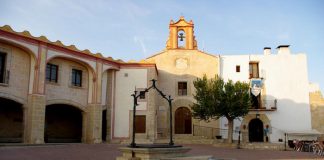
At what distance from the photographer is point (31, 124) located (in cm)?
→ 1931

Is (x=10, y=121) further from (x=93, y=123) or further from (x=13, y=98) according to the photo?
(x=93, y=123)

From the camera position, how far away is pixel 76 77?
78.3ft

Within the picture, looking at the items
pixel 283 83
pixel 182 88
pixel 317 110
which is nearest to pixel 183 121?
pixel 182 88

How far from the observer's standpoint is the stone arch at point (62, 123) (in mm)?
25094

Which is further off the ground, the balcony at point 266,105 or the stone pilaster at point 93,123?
the balcony at point 266,105

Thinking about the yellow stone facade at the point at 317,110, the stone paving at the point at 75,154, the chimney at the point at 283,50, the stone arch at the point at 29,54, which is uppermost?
the chimney at the point at 283,50

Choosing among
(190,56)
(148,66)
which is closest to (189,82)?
(190,56)

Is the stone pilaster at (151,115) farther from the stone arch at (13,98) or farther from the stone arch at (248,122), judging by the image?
the stone arch at (13,98)

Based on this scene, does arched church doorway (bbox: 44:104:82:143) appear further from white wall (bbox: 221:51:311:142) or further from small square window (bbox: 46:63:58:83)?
white wall (bbox: 221:51:311:142)

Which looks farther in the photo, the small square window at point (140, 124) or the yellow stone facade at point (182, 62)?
the yellow stone facade at point (182, 62)

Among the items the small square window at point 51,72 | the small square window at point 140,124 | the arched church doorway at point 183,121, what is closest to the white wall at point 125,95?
the small square window at point 140,124

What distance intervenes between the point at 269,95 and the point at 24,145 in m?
19.7

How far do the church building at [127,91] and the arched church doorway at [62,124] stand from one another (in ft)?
0.26

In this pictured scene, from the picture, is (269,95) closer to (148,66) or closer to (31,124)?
(148,66)
